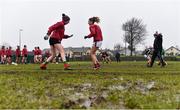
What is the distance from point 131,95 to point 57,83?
2284 mm

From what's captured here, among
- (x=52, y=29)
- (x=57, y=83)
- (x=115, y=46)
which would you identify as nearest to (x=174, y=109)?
(x=57, y=83)

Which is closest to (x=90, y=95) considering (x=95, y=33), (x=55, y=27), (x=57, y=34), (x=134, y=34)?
(x=55, y=27)

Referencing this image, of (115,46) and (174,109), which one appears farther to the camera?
(115,46)

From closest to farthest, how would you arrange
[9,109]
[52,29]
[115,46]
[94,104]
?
[9,109] < [94,104] < [52,29] < [115,46]

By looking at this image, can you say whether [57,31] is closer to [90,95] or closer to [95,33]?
[95,33]

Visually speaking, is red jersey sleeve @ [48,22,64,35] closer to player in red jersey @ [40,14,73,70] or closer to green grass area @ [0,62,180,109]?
player in red jersey @ [40,14,73,70]

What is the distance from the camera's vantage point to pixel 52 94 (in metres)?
7.41

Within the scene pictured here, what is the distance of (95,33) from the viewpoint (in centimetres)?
1648

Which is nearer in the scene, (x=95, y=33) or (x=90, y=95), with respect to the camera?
(x=90, y=95)

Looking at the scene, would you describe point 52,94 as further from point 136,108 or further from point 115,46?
point 115,46

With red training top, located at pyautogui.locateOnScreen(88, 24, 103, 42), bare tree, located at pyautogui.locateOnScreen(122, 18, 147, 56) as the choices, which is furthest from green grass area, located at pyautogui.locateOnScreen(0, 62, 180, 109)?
bare tree, located at pyautogui.locateOnScreen(122, 18, 147, 56)

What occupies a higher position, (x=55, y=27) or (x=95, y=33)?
(x=55, y=27)

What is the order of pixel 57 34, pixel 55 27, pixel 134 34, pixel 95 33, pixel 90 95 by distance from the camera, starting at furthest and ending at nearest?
pixel 134 34
pixel 95 33
pixel 57 34
pixel 55 27
pixel 90 95

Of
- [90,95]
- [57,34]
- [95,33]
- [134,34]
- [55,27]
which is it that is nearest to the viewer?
[90,95]
